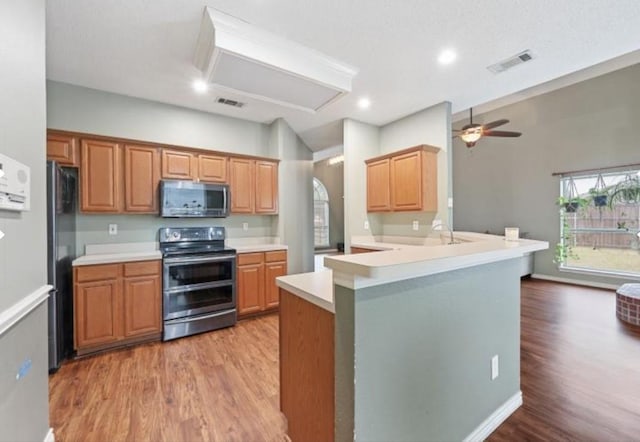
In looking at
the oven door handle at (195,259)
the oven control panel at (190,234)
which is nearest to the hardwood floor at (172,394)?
the oven door handle at (195,259)

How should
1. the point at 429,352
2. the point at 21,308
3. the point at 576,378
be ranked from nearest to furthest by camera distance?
the point at 21,308
the point at 429,352
the point at 576,378

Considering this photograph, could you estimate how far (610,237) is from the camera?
5457mm

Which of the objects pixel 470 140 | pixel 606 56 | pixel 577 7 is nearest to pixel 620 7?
pixel 577 7

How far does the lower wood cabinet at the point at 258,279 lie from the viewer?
365 centimetres

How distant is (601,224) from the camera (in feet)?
18.2

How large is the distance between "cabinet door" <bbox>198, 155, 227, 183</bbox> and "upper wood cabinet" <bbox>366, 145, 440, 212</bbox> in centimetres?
228

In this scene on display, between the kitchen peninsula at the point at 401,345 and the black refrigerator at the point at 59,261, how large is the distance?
216 centimetres

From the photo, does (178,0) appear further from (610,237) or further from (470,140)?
(610,237)

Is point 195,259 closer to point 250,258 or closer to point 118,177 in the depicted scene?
point 250,258

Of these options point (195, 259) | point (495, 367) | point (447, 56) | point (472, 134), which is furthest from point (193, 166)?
point (472, 134)

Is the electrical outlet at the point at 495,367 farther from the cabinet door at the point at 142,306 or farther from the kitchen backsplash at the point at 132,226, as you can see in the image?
the kitchen backsplash at the point at 132,226

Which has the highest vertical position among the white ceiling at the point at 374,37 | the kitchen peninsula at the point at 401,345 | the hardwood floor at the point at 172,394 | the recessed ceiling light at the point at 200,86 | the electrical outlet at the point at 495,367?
the white ceiling at the point at 374,37

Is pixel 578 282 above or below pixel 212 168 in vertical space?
below

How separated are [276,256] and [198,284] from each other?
1.08m
